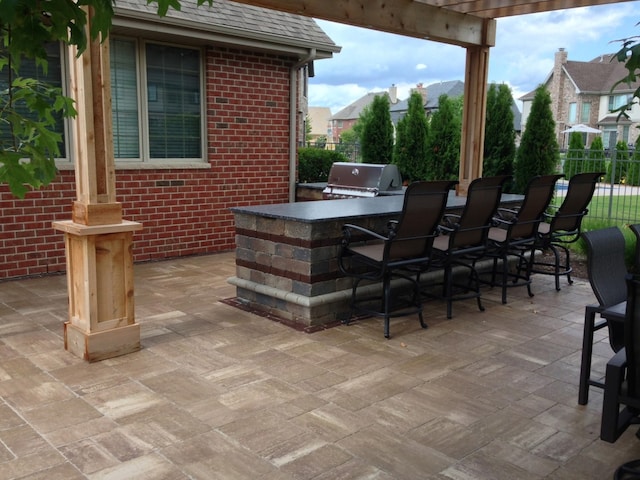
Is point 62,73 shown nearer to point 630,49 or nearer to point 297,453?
point 297,453

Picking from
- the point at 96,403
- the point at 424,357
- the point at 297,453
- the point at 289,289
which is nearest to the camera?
the point at 297,453

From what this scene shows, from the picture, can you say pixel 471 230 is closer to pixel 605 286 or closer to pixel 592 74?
pixel 605 286

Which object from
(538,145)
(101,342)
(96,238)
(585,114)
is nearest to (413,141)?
(538,145)

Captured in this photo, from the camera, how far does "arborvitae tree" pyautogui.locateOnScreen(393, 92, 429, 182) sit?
9.75 metres

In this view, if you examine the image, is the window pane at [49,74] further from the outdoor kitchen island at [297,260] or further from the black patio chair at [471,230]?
the black patio chair at [471,230]

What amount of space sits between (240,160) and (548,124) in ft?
14.8

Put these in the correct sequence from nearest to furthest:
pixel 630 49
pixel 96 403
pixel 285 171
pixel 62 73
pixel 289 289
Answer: pixel 630 49 → pixel 96 403 → pixel 289 289 → pixel 62 73 → pixel 285 171

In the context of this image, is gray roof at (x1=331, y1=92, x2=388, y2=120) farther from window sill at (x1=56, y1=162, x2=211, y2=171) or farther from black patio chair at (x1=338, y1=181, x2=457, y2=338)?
black patio chair at (x1=338, y1=181, x2=457, y2=338)

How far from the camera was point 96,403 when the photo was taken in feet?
10.3

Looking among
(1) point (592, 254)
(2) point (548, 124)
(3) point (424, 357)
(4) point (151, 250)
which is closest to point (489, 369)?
(3) point (424, 357)

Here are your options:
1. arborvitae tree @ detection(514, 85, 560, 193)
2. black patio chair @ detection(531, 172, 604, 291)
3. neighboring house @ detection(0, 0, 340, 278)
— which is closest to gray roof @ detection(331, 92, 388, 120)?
arborvitae tree @ detection(514, 85, 560, 193)

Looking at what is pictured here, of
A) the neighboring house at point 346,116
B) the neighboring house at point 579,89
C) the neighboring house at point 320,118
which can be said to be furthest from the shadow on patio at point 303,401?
the neighboring house at point 320,118

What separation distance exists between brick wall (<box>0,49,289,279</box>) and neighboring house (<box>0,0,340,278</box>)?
13 millimetres

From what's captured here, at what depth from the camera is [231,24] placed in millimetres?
6898
